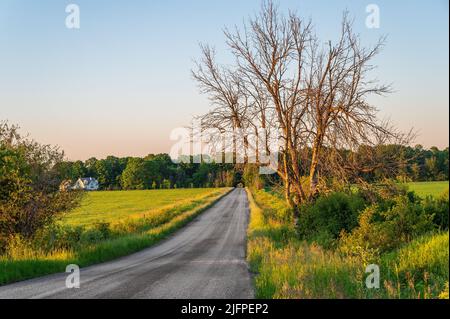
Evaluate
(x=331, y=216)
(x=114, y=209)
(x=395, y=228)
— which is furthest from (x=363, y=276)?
(x=114, y=209)

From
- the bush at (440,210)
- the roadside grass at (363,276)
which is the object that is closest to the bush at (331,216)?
the bush at (440,210)

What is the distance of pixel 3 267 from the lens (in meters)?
13.6

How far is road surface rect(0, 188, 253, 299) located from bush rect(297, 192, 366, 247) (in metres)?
3.17

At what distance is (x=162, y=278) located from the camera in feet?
42.5

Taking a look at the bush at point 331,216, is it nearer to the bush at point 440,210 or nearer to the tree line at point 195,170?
the tree line at point 195,170

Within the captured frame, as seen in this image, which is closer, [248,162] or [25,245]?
[25,245]

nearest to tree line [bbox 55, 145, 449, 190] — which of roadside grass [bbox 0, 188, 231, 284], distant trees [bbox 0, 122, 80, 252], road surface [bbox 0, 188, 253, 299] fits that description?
distant trees [bbox 0, 122, 80, 252]

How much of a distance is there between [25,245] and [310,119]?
12504mm

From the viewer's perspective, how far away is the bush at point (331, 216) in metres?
17.2

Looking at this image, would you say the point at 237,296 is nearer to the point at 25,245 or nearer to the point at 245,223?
the point at 25,245

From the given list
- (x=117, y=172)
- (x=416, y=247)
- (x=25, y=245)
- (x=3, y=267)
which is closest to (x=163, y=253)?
(x=25, y=245)

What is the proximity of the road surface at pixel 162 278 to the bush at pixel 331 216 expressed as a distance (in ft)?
10.4

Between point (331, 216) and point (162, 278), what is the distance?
8050mm

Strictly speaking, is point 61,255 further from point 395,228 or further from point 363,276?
point 395,228
